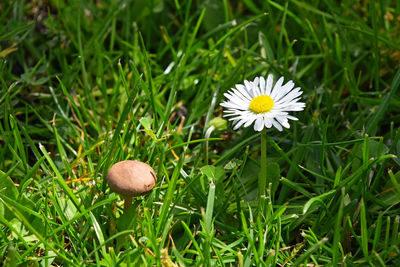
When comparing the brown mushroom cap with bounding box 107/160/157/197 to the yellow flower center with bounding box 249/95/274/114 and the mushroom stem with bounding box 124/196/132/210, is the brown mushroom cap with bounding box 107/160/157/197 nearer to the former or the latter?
the mushroom stem with bounding box 124/196/132/210

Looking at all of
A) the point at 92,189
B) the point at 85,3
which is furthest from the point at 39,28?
→ the point at 92,189

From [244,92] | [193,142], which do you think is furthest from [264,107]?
[193,142]

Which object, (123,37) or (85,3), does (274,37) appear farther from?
(85,3)

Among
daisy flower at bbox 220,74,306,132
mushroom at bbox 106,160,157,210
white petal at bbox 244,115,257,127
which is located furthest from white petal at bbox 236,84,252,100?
mushroom at bbox 106,160,157,210

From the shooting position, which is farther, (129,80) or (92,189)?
(129,80)

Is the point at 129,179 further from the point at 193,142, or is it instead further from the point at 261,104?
the point at 261,104
